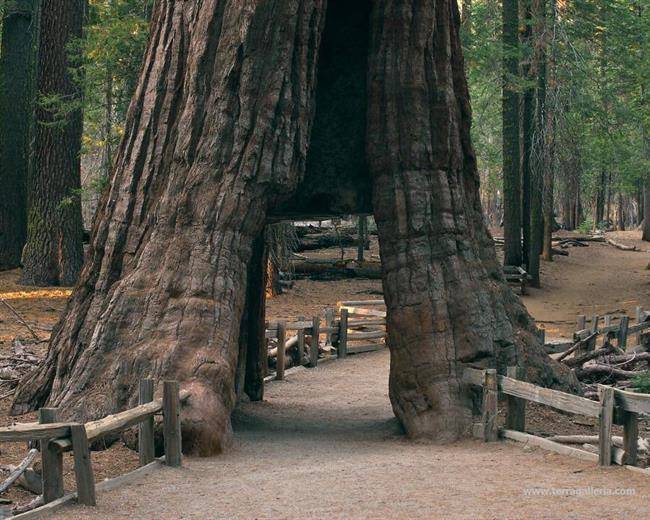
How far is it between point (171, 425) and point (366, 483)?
2059 mm

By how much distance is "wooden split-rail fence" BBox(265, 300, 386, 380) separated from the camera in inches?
730

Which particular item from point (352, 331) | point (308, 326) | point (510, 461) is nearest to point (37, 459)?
point (510, 461)

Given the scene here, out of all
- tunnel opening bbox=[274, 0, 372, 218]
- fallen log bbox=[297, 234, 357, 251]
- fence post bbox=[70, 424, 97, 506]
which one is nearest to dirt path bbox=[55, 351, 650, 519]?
fence post bbox=[70, 424, 97, 506]

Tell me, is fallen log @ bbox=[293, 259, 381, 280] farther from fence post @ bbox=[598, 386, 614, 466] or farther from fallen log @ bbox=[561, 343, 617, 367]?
fence post @ bbox=[598, 386, 614, 466]

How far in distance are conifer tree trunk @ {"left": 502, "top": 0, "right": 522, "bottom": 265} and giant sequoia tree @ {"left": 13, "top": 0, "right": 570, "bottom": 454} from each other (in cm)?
1531

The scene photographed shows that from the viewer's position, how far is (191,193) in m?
11.8

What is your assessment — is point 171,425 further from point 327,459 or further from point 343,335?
point 343,335

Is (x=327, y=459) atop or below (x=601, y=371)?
below

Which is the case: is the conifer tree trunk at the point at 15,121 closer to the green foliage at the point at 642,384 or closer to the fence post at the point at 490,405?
the green foliage at the point at 642,384

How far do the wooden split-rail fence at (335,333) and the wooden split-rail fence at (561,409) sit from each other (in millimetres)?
6721

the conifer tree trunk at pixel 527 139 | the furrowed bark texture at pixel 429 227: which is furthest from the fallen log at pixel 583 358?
the conifer tree trunk at pixel 527 139

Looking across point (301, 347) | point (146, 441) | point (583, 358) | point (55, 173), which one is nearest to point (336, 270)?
point (55, 173)

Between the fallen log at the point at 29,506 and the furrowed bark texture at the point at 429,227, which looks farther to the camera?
the furrowed bark texture at the point at 429,227

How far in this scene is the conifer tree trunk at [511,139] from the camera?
28.3 meters
